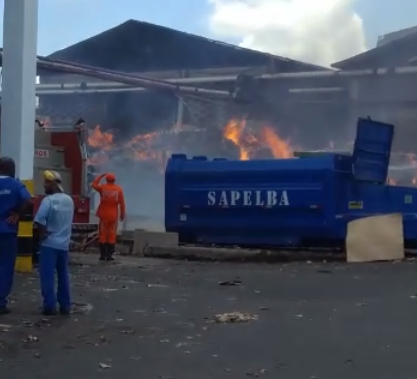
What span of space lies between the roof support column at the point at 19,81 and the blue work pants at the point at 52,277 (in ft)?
13.7

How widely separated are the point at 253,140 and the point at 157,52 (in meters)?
7.12

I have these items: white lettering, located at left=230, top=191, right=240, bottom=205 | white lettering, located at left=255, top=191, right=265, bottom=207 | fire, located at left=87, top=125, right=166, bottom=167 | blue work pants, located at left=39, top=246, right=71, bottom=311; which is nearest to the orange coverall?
white lettering, located at left=230, top=191, right=240, bottom=205

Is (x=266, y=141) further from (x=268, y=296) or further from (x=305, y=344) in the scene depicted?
(x=305, y=344)

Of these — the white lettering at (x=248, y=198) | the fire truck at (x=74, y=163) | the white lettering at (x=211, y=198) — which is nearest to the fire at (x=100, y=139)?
the fire truck at (x=74, y=163)

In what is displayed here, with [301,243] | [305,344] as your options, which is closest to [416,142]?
[301,243]

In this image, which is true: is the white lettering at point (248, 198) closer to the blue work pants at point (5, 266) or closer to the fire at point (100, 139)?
the blue work pants at point (5, 266)

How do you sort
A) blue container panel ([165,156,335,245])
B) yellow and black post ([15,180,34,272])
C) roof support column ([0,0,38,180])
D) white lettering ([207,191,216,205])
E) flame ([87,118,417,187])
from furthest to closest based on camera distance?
flame ([87,118,417,187]), white lettering ([207,191,216,205]), blue container panel ([165,156,335,245]), roof support column ([0,0,38,180]), yellow and black post ([15,180,34,272])

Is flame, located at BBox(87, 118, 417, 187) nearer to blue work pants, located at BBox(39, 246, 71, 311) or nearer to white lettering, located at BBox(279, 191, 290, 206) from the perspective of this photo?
white lettering, located at BBox(279, 191, 290, 206)

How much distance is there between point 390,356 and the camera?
6.31 meters

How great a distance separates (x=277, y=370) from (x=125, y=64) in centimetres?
2860

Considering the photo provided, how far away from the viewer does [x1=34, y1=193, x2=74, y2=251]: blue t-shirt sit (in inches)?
326

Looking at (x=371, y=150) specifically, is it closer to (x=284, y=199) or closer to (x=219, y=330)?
(x=284, y=199)

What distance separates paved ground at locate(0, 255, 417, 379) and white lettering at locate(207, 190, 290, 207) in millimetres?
3101

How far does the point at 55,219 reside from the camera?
27.4ft
